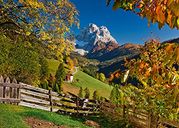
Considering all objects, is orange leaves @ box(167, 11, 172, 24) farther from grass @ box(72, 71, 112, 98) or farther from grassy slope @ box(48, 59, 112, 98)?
grass @ box(72, 71, 112, 98)

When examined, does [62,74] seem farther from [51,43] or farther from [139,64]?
[139,64]

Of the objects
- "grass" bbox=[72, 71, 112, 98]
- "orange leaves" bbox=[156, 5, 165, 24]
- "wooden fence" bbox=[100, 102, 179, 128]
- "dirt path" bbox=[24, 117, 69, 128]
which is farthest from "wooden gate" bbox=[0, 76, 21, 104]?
"grass" bbox=[72, 71, 112, 98]

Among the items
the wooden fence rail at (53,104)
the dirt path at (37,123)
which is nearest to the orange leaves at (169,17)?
the dirt path at (37,123)

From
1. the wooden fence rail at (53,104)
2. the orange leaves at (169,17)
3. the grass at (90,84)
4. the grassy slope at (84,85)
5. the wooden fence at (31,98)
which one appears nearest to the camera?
the orange leaves at (169,17)

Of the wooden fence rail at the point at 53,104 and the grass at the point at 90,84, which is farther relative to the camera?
the grass at the point at 90,84

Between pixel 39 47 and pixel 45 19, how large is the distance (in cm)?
158

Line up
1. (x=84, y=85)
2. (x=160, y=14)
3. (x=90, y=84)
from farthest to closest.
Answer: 1. (x=90, y=84)
2. (x=84, y=85)
3. (x=160, y=14)

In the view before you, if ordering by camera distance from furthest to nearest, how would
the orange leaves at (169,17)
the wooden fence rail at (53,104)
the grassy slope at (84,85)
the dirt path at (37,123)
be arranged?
1. the grassy slope at (84,85)
2. the wooden fence rail at (53,104)
3. the dirt path at (37,123)
4. the orange leaves at (169,17)

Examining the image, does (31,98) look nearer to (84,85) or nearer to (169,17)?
(169,17)

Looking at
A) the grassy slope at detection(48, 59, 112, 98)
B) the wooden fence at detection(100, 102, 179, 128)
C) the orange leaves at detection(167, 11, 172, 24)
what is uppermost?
the grassy slope at detection(48, 59, 112, 98)

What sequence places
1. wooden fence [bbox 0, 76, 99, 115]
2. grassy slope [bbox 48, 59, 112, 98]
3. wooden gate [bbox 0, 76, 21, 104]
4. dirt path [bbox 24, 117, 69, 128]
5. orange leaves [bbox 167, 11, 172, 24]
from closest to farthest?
orange leaves [bbox 167, 11, 172, 24], dirt path [bbox 24, 117, 69, 128], wooden gate [bbox 0, 76, 21, 104], wooden fence [bbox 0, 76, 99, 115], grassy slope [bbox 48, 59, 112, 98]

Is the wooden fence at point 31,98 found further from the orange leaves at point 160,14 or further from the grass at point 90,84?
the grass at point 90,84

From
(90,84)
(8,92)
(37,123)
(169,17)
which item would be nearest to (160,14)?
(169,17)

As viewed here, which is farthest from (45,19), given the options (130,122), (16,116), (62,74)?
(62,74)
